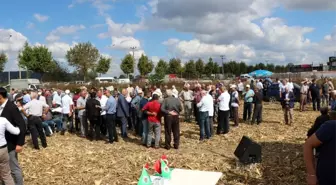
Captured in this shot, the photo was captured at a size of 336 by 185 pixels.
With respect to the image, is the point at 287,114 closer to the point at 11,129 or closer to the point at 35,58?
the point at 11,129

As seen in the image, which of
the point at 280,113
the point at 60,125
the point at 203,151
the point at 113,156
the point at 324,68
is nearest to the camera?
the point at 113,156

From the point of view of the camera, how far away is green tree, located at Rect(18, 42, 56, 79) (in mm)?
38938

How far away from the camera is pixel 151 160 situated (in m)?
8.37

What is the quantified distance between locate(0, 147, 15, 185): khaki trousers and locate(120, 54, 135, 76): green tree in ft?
152

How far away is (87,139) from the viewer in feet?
38.5

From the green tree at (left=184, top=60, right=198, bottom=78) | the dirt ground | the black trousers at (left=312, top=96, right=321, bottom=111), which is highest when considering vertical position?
the green tree at (left=184, top=60, right=198, bottom=78)

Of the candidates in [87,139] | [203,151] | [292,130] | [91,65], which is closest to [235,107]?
[292,130]

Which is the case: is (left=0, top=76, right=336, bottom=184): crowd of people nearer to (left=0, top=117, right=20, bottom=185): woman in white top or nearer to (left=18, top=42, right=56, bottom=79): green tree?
(left=0, top=117, right=20, bottom=185): woman in white top

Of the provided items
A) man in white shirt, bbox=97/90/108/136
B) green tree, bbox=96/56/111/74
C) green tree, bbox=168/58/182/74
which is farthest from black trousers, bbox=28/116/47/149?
green tree, bbox=168/58/182/74

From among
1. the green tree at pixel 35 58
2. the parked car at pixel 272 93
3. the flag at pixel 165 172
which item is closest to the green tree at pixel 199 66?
the green tree at pixel 35 58

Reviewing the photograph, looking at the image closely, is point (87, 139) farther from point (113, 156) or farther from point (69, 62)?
point (69, 62)

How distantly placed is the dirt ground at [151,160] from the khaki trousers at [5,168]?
77.6 inches

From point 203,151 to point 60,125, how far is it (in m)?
6.06

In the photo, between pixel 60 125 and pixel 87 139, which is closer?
pixel 87 139
